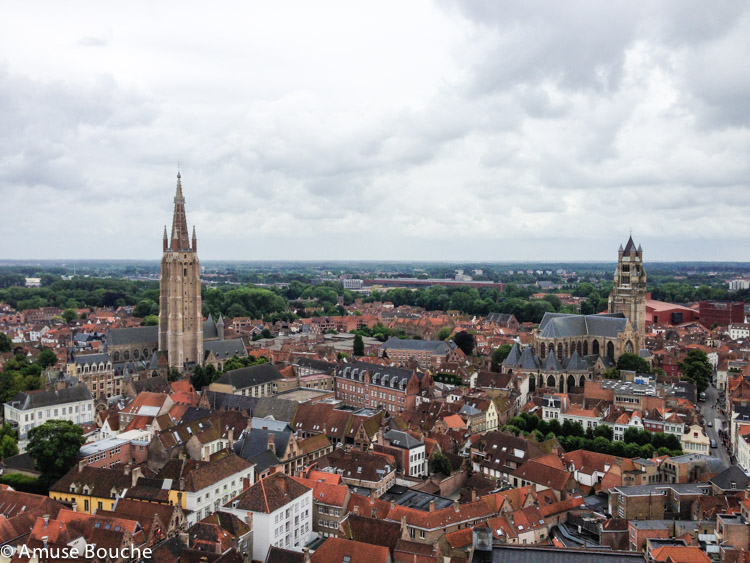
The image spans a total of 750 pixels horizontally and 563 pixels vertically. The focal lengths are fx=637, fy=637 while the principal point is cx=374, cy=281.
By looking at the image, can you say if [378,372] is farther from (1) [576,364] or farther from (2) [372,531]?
(2) [372,531]

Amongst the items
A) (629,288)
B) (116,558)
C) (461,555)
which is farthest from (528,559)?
(629,288)

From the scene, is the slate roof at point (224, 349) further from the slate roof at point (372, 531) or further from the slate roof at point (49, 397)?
the slate roof at point (372, 531)

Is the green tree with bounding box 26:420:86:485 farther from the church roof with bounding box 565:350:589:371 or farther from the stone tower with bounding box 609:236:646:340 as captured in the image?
the stone tower with bounding box 609:236:646:340

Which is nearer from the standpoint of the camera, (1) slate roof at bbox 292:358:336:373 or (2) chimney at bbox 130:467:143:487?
(2) chimney at bbox 130:467:143:487

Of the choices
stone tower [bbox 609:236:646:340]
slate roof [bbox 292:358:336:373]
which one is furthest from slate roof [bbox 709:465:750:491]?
stone tower [bbox 609:236:646:340]

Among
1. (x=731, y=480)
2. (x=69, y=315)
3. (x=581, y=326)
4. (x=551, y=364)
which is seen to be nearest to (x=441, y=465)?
(x=731, y=480)

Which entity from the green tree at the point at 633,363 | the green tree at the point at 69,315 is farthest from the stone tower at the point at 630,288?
the green tree at the point at 69,315
